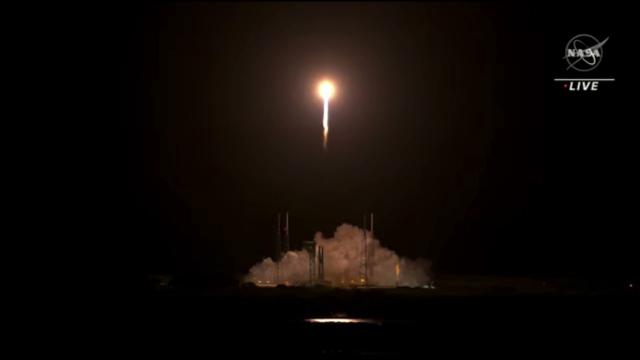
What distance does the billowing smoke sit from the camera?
52.2 m

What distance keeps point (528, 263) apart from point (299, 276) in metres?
28.9

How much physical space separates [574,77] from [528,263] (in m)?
24.1

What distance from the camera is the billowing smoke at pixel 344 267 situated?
Result: 52.2 metres

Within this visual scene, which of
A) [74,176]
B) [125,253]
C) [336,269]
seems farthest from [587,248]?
[74,176]

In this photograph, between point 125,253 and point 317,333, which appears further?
point 125,253

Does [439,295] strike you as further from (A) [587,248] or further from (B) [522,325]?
(A) [587,248]

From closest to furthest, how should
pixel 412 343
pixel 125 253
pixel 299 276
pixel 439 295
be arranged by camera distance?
1. pixel 412 343
2. pixel 439 295
3. pixel 299 276
4. pixel 125 253

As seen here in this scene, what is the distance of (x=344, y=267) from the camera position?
171 feet

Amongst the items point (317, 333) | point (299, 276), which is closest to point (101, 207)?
point (299, 276)

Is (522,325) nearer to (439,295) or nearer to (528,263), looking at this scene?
(439,295)

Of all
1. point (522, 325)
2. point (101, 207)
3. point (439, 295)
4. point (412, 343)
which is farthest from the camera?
point (101, 207)

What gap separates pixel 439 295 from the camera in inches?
1810

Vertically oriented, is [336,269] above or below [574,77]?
below

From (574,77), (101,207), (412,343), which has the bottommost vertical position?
(412,343)
